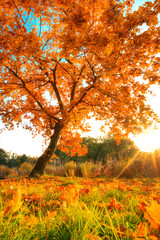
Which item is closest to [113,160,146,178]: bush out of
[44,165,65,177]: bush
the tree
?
the tree

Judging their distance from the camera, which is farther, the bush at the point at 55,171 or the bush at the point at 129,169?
the bush at the point at 55,171

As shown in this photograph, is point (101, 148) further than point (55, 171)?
Yes

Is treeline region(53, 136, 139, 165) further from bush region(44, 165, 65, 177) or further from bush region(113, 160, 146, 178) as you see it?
bush region(113, 160, 146, 178)

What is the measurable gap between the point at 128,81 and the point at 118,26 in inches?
129

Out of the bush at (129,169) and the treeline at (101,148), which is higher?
the treeline at (101,148)

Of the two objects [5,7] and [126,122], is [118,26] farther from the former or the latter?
[5,7]

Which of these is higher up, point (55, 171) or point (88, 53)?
point (88, 53)

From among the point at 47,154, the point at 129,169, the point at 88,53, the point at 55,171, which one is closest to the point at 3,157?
the point at 55,171

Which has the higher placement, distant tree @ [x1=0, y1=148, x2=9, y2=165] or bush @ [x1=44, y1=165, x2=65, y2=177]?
distant tree @ [x1=0, y1=148, x2=9, y2=165]

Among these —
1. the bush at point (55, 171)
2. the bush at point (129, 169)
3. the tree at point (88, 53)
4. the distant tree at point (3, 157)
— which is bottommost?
the bush at point (55, 171)

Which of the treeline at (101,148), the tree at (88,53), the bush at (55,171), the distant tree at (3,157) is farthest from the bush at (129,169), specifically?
the distant tree at (3,157)

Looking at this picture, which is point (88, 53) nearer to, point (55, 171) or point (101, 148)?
point (55, 171)

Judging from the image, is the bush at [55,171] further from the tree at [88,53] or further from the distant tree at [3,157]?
the distant tree at [3,157]

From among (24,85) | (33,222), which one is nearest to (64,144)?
(24,85)
